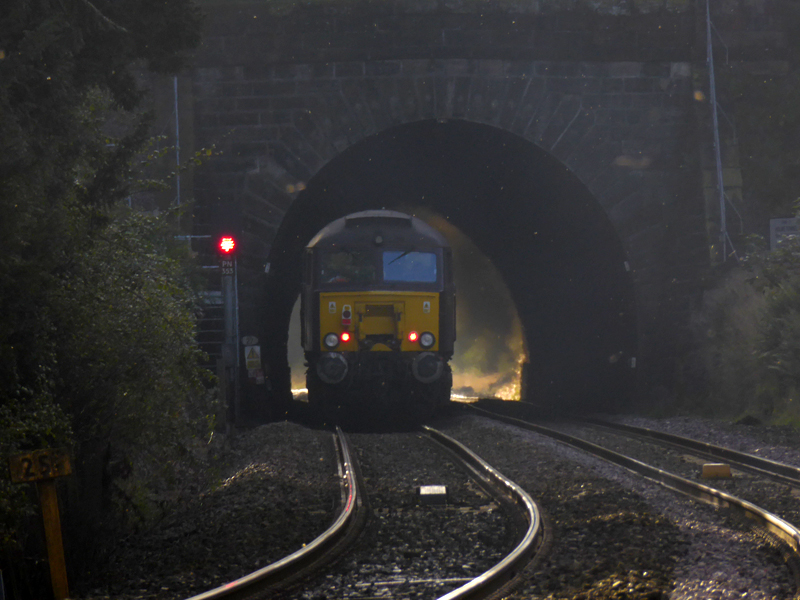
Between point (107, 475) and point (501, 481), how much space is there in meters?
3.63

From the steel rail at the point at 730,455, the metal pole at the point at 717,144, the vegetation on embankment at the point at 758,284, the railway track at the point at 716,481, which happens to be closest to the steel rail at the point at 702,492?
the railway track at the point at 716,481

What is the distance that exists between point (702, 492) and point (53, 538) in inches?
207

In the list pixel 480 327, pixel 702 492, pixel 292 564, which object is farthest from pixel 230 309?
pixel 480 327

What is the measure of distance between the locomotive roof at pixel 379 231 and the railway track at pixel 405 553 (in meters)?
6.88

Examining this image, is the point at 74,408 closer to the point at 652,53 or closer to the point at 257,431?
the point at 257,431

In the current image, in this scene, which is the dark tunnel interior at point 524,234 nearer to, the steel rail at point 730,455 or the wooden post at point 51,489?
the steel rail at point 730,455

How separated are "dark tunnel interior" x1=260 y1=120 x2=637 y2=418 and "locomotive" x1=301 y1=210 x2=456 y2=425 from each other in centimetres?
247

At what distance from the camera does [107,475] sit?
7.30 m

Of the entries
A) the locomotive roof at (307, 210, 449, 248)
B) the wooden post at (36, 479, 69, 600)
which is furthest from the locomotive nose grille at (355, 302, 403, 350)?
the wooden post at (36, 479, 69, 600)

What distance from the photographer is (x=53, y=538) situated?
518 cm

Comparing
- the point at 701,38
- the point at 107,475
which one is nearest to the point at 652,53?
the point at 701,38

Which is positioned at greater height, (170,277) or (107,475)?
(170,277)

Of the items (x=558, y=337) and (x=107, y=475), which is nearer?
(x=107, y=475)

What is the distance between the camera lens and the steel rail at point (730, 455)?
847cm
